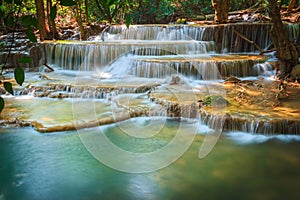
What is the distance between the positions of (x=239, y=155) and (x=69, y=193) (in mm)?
2324

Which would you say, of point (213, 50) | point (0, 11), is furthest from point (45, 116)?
point (213, 50)

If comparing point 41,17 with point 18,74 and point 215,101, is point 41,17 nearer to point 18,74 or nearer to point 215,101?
point 215,101

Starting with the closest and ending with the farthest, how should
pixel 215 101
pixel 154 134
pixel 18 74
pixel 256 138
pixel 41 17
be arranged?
pixel 18 74, pixel 256 138, pixel 154 134, pixel 215 101, pixel 41 17

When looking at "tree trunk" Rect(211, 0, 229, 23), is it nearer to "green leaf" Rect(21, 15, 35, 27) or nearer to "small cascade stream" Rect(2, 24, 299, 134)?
"small cascade stream" Rect(2, 24, 299, 134)

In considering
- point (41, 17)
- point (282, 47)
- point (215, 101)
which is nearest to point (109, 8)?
point (215, 101)

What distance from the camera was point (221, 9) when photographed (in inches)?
456

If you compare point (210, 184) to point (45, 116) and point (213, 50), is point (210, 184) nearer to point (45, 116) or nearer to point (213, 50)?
point (45, 116)

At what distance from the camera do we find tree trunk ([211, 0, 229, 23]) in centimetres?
1144

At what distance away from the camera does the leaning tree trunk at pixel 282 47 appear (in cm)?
730

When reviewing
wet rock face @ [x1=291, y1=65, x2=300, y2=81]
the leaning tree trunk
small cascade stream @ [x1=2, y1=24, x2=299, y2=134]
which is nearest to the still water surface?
small cascade stream @ [x1=2, y1=24, x2=299, y2=134]

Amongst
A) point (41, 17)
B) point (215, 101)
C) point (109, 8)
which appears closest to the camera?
point (109, 8)

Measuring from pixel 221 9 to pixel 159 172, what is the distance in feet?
29.3

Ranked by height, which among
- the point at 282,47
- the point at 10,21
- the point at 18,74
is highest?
the point at 10,21

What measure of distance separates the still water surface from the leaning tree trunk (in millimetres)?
3277
